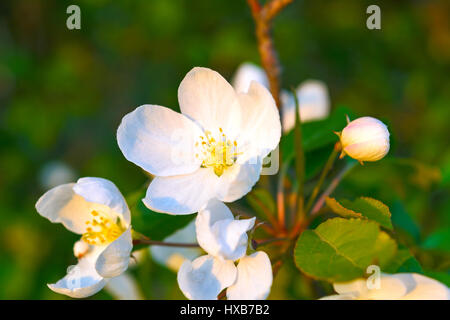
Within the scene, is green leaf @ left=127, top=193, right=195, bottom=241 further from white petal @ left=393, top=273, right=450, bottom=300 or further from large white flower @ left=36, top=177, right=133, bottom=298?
white petal @ left=393, top=273, right=450, bottom=300

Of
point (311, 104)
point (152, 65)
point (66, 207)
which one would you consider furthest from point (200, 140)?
point (152, 65)

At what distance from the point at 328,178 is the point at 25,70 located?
199 cm

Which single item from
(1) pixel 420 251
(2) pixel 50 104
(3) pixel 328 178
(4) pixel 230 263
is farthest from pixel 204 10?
(4) pixel 230 263

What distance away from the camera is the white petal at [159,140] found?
101 cm

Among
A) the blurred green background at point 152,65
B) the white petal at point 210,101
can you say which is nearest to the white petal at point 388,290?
the white petal at point 210,101

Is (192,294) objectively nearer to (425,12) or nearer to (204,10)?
(204,10)

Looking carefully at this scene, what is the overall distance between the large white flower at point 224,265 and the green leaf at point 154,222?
0.19 meters

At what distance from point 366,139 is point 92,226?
1.83 feet

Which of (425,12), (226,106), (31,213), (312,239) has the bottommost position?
(31,213)

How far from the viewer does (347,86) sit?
309 centimetres

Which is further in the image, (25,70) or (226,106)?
(25,70)

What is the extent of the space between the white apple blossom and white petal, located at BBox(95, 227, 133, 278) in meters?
0.08

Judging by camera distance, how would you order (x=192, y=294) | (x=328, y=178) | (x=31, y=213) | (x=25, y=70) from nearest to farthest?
(x=192, y=294)
(x=328, y=178)
(x=31, y=213)
(x=25, y=70)

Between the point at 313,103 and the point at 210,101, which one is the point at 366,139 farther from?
the point at 313,103
